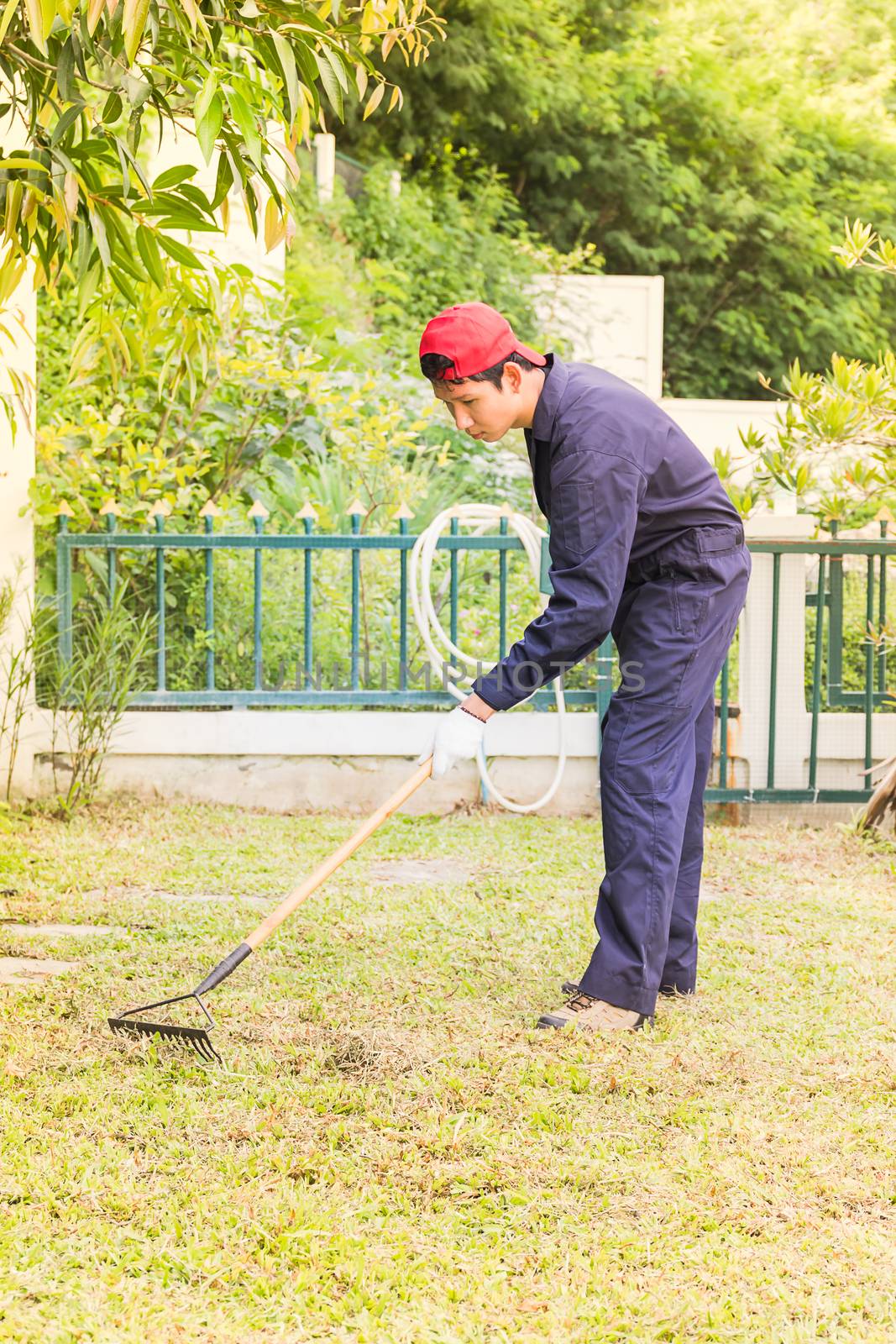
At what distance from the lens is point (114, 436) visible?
546 centimetres

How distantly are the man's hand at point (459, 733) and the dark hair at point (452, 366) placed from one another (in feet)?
2.33

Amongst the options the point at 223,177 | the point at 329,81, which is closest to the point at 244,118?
the point at 329,81

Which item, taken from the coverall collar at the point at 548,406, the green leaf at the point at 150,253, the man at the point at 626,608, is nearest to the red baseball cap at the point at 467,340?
the man at the point at 626,608

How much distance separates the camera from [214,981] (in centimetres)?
285

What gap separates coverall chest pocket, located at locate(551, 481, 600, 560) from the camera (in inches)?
106

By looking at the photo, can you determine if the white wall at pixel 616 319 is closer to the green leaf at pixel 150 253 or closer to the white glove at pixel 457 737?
the green leaf at pixel 150 253

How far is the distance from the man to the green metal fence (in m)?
2.14

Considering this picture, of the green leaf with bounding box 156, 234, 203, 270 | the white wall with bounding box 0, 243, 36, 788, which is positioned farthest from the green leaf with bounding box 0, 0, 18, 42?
the white wall with bounding box 0, 243, 36, 788

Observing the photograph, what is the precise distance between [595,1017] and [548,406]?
1384mm

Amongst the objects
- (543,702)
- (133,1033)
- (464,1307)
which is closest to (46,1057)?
(133,1033)

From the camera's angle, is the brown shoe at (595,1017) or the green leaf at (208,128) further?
the brown shoe at (595,1017)

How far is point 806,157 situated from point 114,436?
1437cm

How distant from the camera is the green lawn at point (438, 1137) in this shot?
6.09 feet

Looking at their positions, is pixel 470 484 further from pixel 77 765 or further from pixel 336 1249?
pixel 336 1249
